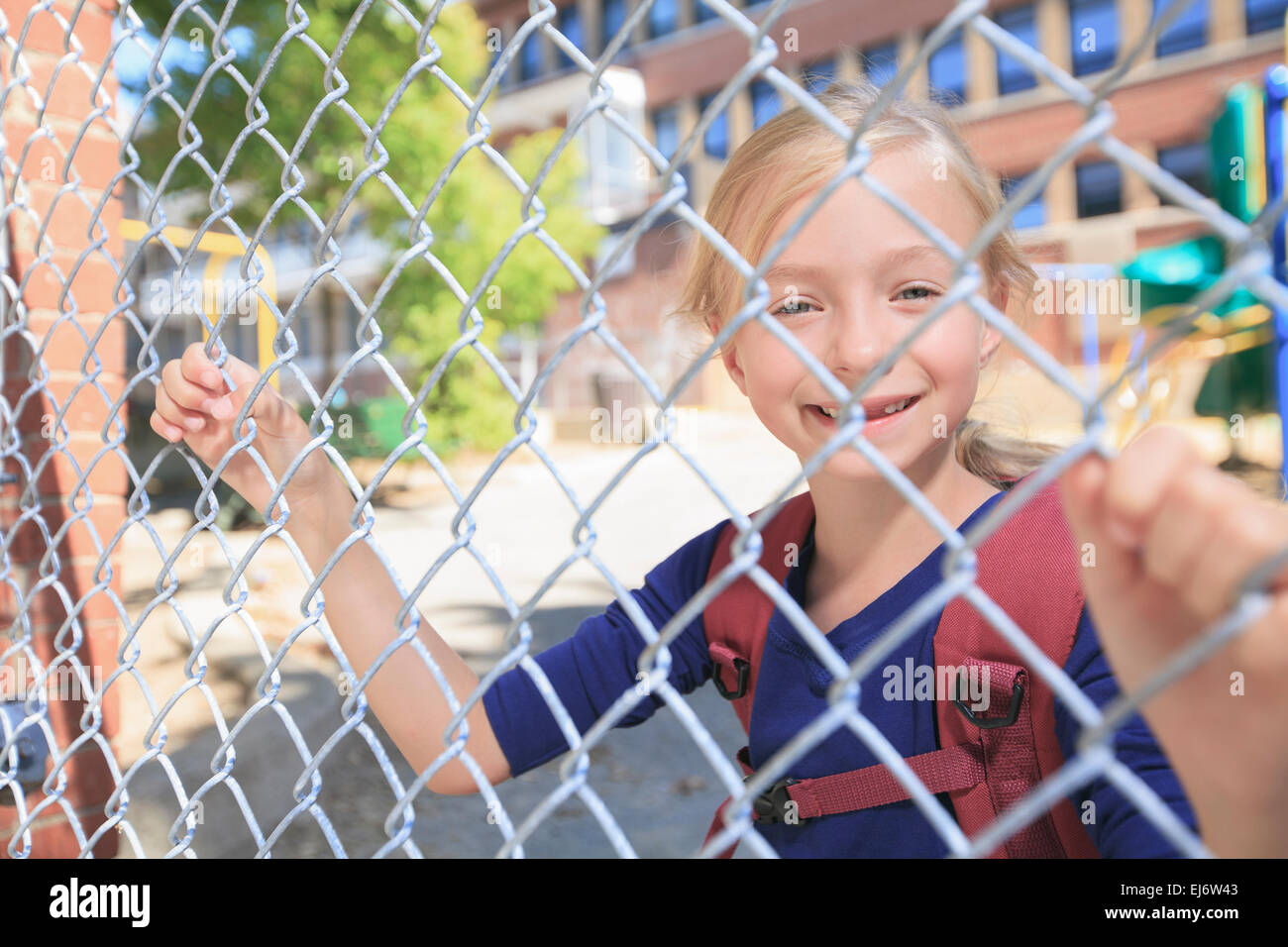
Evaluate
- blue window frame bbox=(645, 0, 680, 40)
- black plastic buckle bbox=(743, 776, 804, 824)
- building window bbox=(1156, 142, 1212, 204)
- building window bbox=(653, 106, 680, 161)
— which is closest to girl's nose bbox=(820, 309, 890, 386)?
black plastic buckle bbox=(743, 776, 804, 824)

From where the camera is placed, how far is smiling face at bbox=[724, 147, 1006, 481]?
1.06 metres

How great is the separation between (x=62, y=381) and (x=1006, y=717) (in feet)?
6.41

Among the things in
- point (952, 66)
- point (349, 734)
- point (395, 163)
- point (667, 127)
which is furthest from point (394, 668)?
point (667, 127)

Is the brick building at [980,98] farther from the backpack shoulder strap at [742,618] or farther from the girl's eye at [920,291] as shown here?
the girl's eye at [920,291]

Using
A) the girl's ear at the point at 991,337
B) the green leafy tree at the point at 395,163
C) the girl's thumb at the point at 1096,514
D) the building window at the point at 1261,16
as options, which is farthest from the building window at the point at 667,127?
the girl's thumb at the point at 1096,514

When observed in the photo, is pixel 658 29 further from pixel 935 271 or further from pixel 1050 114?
pixel 935 271

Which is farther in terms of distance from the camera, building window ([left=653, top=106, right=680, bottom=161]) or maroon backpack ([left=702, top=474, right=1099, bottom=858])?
building window ([left=653, top=106, right=680, bottom=161])

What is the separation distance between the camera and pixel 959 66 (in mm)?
17891

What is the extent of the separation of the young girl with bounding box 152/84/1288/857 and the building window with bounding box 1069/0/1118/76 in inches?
667

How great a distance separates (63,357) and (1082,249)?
17.5 metres

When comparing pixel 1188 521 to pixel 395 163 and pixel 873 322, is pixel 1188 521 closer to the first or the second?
pixel 873 322

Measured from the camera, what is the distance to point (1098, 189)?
55.3 ft

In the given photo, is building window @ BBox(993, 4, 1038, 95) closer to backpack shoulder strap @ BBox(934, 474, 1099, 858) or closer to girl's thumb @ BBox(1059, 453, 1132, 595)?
backpack shoulder strap @ BBox(934, 474, 1099, 858)
